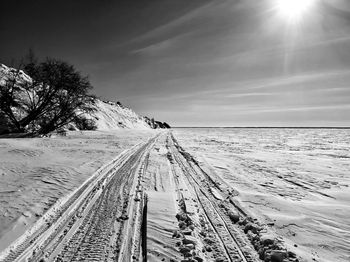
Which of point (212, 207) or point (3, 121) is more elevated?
point (3, 121)

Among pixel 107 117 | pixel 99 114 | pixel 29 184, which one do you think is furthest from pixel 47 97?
pixel 107 117

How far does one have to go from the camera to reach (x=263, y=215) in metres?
4.70

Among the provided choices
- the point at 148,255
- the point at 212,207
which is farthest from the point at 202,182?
the point at 148,255

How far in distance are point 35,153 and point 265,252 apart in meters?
10.7

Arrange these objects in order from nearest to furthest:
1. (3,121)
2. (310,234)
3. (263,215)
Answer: (310,234)
(263,215)
(3,121)

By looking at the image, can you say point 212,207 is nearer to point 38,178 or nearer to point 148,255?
point 148,255

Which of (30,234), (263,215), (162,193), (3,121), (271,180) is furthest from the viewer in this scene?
(3,121)

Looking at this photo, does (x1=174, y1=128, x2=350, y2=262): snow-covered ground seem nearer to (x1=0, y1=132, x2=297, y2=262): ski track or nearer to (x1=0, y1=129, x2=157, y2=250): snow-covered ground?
(x1=0, y1=132, x2=297, y2=262): ski track

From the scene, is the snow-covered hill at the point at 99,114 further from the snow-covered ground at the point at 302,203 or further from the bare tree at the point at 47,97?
the snow-covered ground at the point at 302,203

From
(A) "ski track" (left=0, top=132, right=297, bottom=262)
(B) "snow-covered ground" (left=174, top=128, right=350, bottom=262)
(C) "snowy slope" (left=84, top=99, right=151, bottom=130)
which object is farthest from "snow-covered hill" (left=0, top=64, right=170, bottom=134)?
(B) "snow-covered ground" (left=174, top=128, right=350, bottom=262)

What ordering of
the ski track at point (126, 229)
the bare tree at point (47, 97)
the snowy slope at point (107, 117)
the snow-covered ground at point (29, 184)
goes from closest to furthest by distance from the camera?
1. the ski track at point (126, 229)
2. the snow-covered ground at point (29, 184)
3. the bare tree at point (47, 97)
4. the snowy slope at point (107, 117)

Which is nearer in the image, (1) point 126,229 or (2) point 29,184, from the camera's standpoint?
(1) point 126,229

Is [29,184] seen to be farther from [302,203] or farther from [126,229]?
[302,203]

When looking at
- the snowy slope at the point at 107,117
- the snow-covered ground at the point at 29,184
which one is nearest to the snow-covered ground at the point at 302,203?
the snow-covered ground at the point at 29,184
